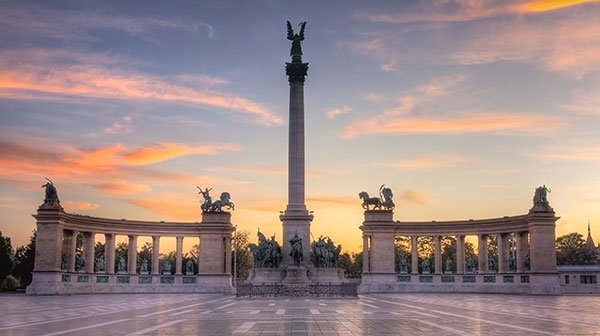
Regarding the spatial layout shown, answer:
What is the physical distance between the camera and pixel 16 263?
11281 centimetres

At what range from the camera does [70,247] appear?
89.3 m

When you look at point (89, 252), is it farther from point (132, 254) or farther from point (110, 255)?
point (132, 254)

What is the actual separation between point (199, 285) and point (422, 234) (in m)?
33.3

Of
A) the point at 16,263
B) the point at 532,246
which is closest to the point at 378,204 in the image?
the point at 532,246

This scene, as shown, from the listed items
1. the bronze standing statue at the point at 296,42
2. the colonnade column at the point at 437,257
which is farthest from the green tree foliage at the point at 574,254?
the bronze standing statue at the point at 296,42

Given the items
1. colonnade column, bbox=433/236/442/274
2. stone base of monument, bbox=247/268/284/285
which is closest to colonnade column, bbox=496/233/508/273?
colonnade column, bbox=433/236/442/274

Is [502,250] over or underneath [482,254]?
over

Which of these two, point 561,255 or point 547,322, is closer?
point 547,322

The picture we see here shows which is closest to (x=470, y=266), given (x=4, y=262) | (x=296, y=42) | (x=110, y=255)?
(x=296, y=42)

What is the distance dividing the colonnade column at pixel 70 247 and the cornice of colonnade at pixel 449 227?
133 ft

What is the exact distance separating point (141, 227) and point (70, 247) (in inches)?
407

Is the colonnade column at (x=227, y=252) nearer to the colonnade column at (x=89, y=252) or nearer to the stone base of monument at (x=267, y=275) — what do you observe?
the colonnade column at (x=89, y=252)

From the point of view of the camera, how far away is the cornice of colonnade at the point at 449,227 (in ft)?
298

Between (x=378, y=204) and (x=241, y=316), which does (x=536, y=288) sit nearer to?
(x=378, y=204)
